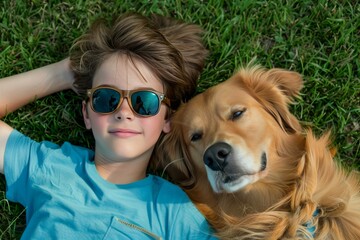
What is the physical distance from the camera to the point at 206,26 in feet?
15.2

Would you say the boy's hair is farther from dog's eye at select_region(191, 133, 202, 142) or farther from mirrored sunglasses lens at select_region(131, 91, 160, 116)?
dog's eye at select_region(191, 133, 202, 142)

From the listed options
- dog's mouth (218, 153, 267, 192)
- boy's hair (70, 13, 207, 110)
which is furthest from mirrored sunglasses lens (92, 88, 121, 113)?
dog's mouth (218, 153, 267, 192)

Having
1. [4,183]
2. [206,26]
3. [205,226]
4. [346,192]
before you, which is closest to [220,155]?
[205,226]

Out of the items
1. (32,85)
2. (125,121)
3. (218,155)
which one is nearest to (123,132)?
(125,121)

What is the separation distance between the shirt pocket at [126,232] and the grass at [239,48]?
1.11m

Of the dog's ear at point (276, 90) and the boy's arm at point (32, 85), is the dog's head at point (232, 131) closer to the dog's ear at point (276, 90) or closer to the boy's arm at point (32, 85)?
the dog's ear at point (276, 90)

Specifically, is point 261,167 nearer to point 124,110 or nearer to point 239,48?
point 124,110

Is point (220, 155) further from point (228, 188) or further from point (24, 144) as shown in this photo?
point (24, 144)

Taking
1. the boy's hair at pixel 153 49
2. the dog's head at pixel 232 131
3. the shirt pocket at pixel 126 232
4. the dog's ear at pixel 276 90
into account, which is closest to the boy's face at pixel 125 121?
the boy's hair at pixel 153 49

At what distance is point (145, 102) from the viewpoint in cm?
379

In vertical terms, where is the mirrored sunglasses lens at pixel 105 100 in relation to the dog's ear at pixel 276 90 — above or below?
above

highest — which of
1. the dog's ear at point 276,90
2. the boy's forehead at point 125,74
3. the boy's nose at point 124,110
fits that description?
the boy's forehead at point 125,74

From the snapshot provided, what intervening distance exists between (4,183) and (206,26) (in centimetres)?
250

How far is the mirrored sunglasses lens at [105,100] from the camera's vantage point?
376cm
